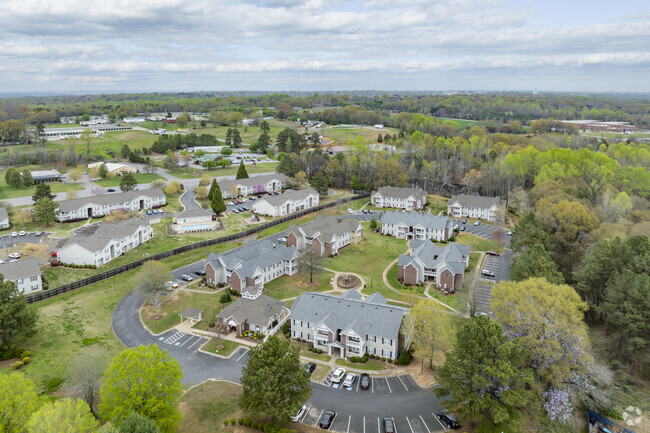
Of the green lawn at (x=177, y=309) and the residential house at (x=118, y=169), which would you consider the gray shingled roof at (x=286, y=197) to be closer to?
the green lawn at (x=177, y=309)

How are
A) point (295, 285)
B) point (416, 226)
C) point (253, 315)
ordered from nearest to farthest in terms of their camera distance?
point (253, 315), point (295, 285), point (416, 226)

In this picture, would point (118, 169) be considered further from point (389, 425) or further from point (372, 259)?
point (389, 425)

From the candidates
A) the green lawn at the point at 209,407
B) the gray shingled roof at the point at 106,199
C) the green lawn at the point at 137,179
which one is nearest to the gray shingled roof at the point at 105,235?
the gray shingled roof at the point at 106,199

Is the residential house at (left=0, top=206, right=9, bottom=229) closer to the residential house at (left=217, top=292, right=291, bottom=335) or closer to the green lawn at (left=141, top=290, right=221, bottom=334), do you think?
the green lawn at (left=141, top=290, right=221, bottom=334)

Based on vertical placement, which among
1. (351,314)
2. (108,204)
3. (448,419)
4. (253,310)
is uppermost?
(108,204)

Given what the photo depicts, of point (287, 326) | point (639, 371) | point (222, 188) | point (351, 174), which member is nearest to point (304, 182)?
point (351, 174)

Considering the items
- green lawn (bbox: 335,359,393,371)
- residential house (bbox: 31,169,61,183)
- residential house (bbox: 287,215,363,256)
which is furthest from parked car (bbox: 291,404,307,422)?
residential house (bbox: 31,169,61,183)

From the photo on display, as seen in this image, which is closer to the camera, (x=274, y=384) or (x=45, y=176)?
(x=274, y=384)

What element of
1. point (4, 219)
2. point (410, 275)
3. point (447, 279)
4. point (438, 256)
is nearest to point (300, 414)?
point (410, 275)
